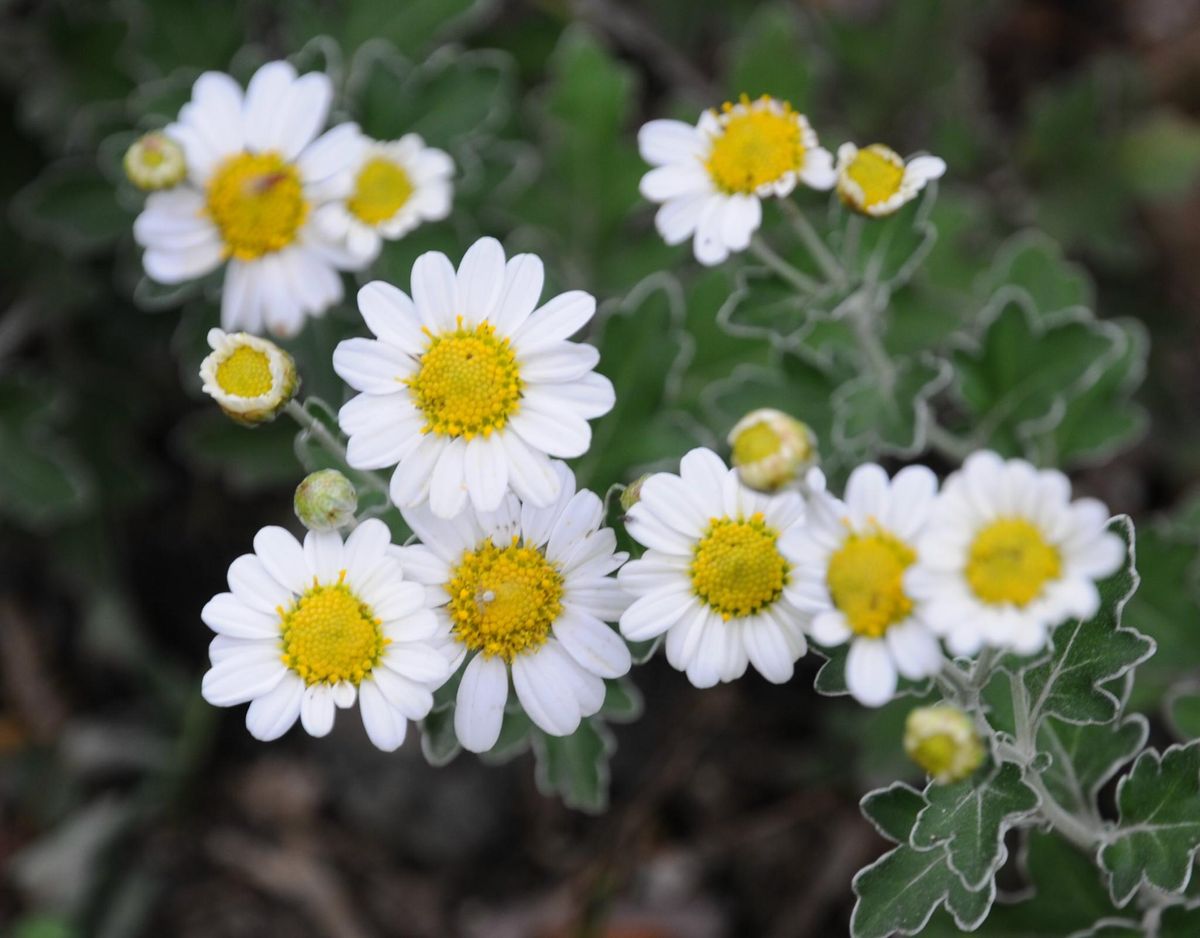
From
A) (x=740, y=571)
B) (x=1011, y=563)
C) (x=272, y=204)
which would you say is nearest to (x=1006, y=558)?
(x=1011, y=563)

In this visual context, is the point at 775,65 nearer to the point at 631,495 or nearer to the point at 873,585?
the point at 631,495

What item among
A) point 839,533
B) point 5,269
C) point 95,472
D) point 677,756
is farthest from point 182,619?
point 839,533

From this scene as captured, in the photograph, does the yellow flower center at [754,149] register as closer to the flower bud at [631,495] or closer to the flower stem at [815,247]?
the flower stem at [815,247]

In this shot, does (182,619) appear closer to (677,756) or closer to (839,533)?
(677,756)

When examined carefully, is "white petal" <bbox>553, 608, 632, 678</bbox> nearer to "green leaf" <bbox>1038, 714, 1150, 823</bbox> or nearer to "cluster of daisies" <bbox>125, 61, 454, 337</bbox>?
"green leaf" <bbox>1038, 714, 1150, 823</bbox>

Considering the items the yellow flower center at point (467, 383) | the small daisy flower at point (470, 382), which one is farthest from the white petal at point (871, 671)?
the yellow flower center at point (467, 383)

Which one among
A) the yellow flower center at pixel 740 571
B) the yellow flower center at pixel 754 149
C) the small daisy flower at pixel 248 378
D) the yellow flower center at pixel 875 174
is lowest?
the yellow flower center at pixel 740 571
